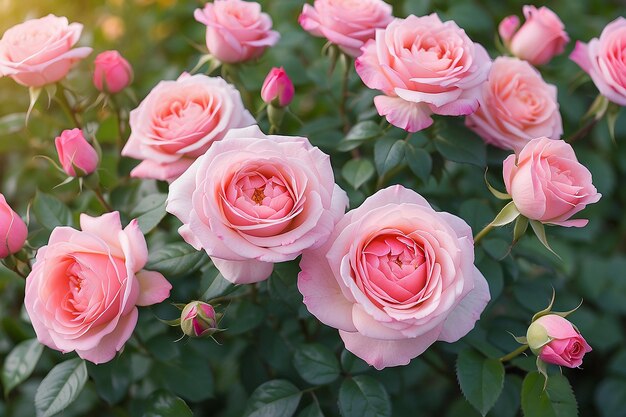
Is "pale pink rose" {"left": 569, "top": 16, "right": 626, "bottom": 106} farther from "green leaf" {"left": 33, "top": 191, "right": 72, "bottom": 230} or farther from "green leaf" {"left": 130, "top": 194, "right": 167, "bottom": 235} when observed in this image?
"green leaf" {"left": 33, "top": 191, "right": 72, "bottom": 230}

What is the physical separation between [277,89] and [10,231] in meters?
0.41

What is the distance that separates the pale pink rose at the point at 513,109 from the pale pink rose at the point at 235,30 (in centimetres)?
36

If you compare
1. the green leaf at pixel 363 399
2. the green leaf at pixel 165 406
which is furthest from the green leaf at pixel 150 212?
the green leaf at pixel 363 399

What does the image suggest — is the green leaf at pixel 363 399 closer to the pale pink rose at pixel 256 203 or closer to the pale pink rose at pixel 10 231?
the pale pink rose at pixel 256 203

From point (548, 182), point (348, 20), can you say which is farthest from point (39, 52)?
point (548, 182)

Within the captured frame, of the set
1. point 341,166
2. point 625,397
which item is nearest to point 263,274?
point 341,166

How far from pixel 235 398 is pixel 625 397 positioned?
894 millimetres

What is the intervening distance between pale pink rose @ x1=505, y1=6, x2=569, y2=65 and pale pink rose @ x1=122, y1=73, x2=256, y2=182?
0.52 meters

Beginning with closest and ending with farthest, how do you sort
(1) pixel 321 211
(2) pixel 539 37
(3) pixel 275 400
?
(1) pixel 321 211 → (3) pixel 275 400 → (2) pixel 539 37

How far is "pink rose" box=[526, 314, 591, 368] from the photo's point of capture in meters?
0.74

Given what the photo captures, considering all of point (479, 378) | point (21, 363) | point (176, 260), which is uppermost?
point (176, 260)

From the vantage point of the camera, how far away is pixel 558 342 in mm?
749

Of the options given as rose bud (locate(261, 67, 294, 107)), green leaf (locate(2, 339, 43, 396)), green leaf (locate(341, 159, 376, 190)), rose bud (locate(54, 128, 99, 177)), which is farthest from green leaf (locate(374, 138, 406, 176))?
green leaf (locate(2, 339, 43, 396))

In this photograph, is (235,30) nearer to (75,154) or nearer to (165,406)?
(75,154)
